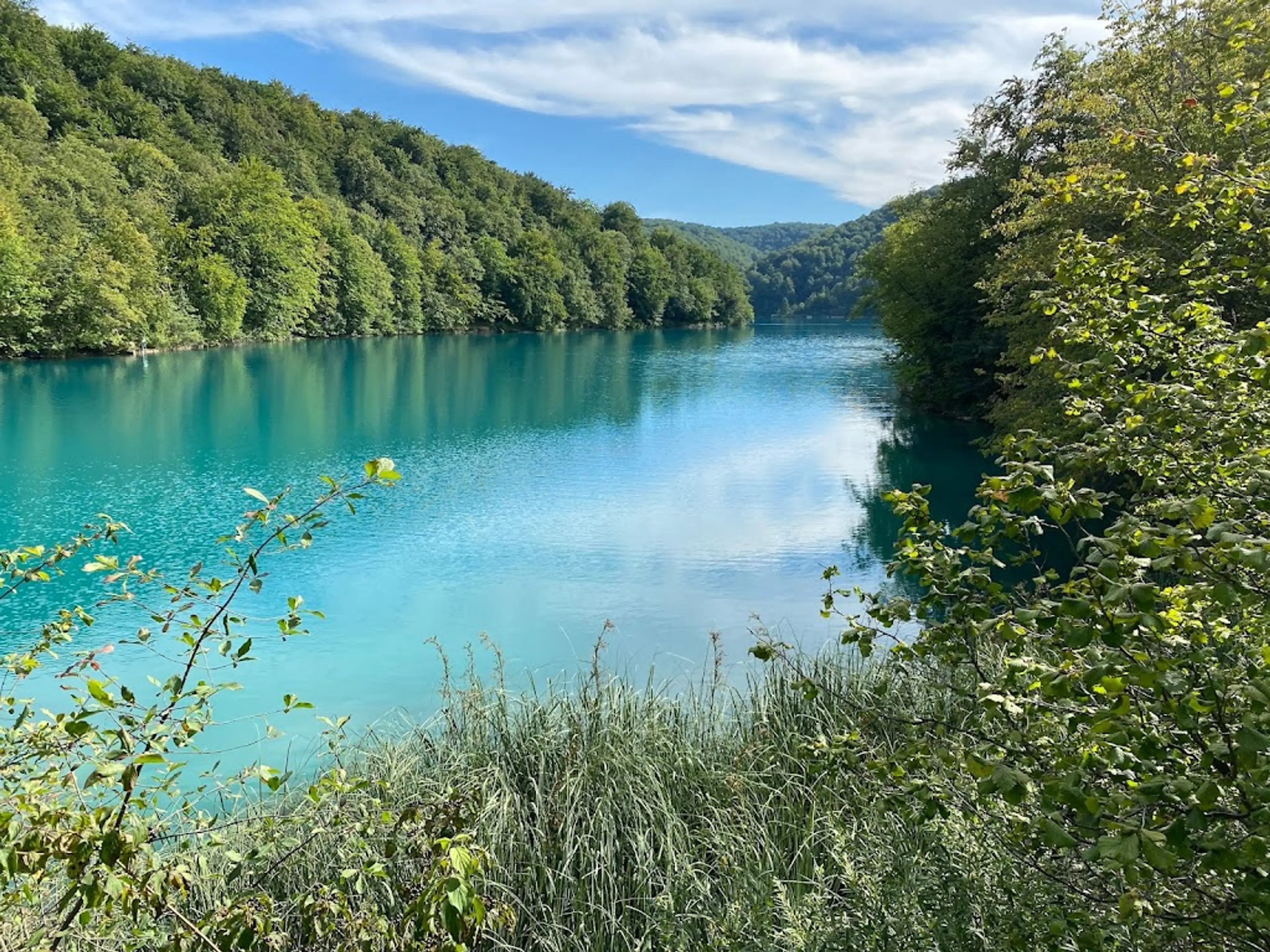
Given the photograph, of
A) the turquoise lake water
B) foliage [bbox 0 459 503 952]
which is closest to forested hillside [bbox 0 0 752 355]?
the turquoise lake water

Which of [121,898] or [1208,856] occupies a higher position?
[1208,856]

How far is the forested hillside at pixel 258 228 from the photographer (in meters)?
33.7

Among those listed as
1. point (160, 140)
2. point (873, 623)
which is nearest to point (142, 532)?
point (873, 623)

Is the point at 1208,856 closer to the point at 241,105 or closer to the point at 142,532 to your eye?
the point at 142,532

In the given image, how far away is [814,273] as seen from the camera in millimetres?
134125

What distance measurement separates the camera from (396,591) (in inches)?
416

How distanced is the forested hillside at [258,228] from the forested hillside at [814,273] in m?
28.4

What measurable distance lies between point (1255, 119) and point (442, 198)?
264 ft

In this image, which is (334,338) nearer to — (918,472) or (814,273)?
(918,472)

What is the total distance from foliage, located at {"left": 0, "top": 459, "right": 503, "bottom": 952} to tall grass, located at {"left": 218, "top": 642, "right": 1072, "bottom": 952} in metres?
0.39

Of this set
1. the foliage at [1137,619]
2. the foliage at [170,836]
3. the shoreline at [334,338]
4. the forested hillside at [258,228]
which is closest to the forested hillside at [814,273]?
the shoreline at [334,338]

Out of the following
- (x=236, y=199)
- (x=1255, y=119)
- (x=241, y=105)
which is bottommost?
(x=1255, y=119)

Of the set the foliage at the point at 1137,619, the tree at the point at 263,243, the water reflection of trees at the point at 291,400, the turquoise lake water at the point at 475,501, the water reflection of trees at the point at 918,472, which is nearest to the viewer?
the foliage at the point at 1137,619

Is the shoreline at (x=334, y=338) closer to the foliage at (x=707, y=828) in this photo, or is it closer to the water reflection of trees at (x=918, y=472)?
the water reflection of trees at (x=918, y=472)
